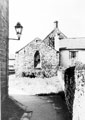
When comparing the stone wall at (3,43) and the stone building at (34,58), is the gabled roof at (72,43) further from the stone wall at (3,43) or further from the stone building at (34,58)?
the stone wall at (3,43)

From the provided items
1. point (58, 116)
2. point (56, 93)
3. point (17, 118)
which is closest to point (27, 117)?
point (17, 118)

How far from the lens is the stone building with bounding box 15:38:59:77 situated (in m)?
28.1

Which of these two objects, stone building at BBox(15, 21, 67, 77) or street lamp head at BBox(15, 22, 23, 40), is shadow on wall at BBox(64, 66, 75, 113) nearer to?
street lamp head at BBox(15, 22, 23, 40)

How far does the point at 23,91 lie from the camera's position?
1820cm

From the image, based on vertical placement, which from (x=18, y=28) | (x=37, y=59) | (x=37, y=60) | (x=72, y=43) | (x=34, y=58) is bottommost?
(x=37, y=60)

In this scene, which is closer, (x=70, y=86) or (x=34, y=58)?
(x=70, y=86)

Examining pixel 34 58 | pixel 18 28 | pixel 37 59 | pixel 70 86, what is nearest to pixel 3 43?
pixel 18 28

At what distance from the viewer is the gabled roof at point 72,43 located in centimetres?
3288

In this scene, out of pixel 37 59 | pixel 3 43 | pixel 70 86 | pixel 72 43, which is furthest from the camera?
pixel 72 43

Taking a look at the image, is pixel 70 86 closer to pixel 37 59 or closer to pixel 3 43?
pixel 3 43

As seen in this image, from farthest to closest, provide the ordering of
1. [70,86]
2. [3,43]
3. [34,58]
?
[34,58] < [70,86] < [3,43]

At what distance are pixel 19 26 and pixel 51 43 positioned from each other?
90.8ft

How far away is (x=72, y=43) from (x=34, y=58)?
30.3 feet

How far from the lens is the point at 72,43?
3441 centimetres
